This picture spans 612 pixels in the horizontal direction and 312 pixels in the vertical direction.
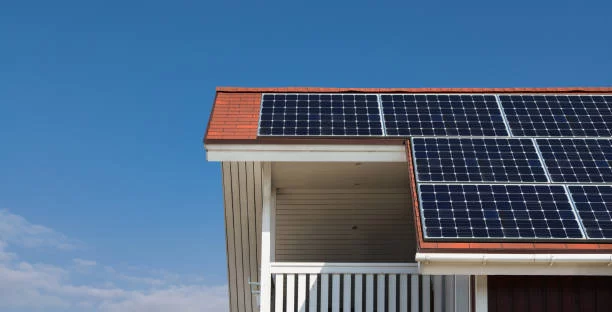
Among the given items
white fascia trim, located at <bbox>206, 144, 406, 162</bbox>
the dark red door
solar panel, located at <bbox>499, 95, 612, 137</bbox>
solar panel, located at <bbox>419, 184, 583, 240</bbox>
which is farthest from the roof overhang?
the dark red door

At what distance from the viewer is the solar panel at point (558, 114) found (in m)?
Result: 17.8

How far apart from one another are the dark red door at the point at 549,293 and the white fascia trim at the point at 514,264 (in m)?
0.43

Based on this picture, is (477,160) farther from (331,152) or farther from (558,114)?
(558,114)

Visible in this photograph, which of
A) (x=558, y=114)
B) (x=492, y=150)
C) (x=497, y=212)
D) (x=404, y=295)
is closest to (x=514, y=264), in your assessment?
(x=497, y=212)

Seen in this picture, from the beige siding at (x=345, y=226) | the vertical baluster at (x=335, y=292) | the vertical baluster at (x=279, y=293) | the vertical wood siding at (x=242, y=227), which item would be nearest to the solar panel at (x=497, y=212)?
the vertical baluster at (x=335, y=292)

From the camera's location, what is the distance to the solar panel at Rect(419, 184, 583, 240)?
46.3 ft

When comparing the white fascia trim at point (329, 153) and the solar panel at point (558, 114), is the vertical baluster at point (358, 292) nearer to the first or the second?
the white fascia trim at point (329, 153)

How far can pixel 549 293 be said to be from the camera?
1430 centimetres

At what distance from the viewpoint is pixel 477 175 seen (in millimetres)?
15922

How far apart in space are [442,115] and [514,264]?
5.37 m

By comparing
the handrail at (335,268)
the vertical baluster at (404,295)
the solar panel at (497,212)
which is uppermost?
the solar panel at (497,212)

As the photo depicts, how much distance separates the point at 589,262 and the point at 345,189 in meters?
7.65

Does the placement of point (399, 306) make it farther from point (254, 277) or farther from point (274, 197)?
point (254, 277)

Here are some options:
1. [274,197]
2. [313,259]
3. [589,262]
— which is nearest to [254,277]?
[313,259]
